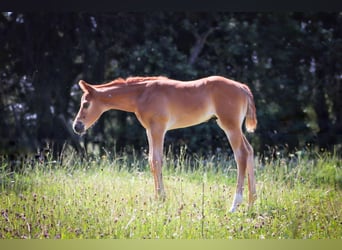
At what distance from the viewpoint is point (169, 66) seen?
5.16 meters

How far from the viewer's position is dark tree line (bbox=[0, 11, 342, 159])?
504cm

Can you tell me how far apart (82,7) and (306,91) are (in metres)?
2.03

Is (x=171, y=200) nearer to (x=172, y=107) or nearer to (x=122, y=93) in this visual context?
(x=172, y=107)

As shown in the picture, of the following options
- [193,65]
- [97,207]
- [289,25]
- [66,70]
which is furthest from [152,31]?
[97,207]

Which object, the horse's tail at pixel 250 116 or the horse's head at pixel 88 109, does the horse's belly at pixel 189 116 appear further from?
the horse's head at pixel 88 109

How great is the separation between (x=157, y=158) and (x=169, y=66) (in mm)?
842

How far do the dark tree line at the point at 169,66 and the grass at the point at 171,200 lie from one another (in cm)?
19

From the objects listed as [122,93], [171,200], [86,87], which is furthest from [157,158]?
[86,87]

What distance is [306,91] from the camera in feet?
17.0

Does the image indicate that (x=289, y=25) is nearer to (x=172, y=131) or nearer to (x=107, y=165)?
(x=172, y=131)

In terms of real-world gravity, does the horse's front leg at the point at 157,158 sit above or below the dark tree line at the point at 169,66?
below

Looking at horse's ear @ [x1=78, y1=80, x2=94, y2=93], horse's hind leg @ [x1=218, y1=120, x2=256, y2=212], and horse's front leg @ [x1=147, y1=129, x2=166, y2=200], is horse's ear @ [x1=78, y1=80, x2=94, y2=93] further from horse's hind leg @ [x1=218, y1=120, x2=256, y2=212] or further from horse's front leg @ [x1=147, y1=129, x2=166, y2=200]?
horse's hind leg @ [x1=218, y1=120, x2=256, y2=212]

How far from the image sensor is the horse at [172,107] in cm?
483

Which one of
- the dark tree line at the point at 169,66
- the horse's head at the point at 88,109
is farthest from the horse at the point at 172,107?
the dark tree line at the point at 169,66
